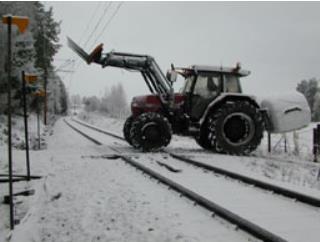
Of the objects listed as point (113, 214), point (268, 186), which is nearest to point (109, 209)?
point (113, 214)

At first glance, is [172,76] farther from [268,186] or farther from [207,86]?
[268,186]

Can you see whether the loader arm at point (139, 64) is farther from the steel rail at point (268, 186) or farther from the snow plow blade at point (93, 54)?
the steel rail at point (268, 186)

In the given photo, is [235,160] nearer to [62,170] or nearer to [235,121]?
[235,121]

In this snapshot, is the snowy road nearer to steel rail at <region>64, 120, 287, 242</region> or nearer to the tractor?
steel rail at <region>64, 120, 287, 242</region>

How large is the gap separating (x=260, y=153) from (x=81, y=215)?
32.5 ft

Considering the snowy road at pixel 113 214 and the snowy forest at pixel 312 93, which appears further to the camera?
the snowy forest at pixel 312 93

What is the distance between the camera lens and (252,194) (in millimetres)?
6719

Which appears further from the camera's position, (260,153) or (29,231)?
(260,153)

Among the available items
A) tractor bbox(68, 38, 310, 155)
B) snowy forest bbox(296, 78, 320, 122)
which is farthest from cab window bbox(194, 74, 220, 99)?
snowy forest bbox(296, 78, 320, 122)

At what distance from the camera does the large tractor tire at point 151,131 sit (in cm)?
1302

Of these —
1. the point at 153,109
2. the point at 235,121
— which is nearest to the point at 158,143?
the point at 153,109

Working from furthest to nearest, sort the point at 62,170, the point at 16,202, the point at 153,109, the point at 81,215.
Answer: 1. the point at 153,109
2. the point at 62,170
3. the point at 16,202
4. the point at 81,215

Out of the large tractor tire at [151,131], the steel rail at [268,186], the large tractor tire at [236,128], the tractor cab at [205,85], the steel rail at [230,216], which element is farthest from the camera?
the tractor cab at [205,85]

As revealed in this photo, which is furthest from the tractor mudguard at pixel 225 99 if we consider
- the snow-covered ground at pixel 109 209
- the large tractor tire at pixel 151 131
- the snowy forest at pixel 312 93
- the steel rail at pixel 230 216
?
the snowy forest at pixel 312 93
